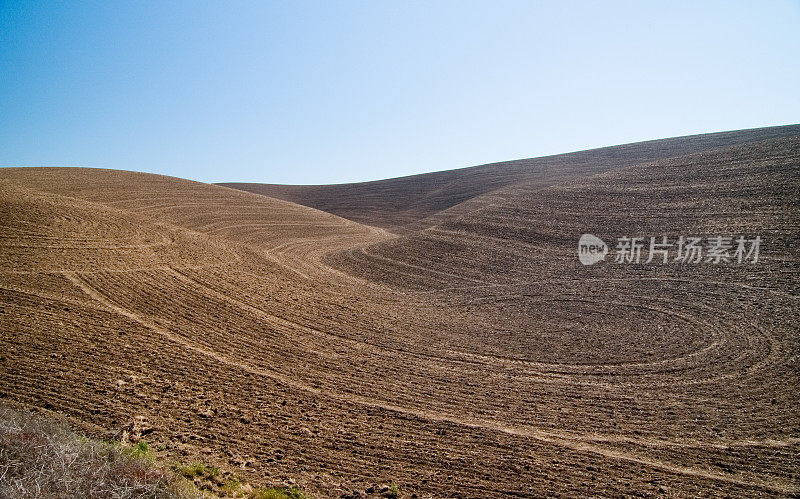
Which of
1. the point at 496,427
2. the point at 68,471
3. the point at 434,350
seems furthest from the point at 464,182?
the point at 68,471

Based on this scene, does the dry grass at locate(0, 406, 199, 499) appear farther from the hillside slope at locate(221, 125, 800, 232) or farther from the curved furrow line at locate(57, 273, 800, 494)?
the hillside slope at locate(221, 125, 800, 232)

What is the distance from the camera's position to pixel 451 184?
188ft

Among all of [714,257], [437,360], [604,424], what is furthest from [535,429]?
[714,257]

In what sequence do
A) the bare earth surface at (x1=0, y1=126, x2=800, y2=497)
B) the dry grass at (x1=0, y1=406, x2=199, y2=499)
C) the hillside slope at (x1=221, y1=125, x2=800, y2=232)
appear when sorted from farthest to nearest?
the hillside slope at (x1=221, y1=125, x2=800, y2=232) → the bare earth surface at (x1=0, y1=126, x2=800, y2=497) → the dry grass at (x1=0, y1=406, x2=199, y2=499)

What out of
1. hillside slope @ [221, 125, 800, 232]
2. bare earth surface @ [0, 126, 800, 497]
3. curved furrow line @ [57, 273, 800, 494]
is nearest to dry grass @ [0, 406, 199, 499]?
bare earth surface @ [0, 126, 800, 497]

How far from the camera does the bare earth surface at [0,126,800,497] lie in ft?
24.5

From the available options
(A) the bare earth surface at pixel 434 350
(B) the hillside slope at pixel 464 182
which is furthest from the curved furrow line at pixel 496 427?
(B) the hillside slope at pixel 464 182

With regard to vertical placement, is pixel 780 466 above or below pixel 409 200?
below

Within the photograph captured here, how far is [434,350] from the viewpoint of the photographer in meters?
12.0

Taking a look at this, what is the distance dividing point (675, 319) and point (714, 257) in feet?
21.5

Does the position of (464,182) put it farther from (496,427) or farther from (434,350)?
(496,427)

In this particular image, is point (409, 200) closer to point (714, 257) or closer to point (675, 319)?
point (714, 257)

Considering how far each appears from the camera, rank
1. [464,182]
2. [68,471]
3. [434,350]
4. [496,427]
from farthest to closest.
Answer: [464,182], [434,350], [496,427], [68,471]

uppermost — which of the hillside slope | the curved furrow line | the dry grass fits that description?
the hillside slope
